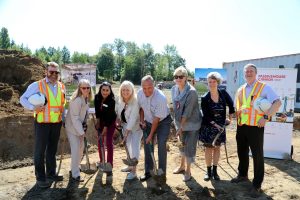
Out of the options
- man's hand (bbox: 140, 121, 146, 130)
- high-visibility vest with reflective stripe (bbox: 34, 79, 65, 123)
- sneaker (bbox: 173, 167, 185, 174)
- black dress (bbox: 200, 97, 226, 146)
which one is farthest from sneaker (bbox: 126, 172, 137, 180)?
high-visibility vest with reflective stripe (bbox: 34, 79, 65, 123)

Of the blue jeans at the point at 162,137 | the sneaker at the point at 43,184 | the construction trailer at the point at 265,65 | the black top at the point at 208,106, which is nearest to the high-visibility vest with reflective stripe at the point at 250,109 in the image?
the black top at the point at 208,106

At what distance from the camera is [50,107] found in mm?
5027

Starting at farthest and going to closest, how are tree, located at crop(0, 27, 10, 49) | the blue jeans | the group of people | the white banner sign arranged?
1. tree, located at crop(0, 27, 10, 49)
2. the white banner sign
3. the blue jeans
4. the group of people

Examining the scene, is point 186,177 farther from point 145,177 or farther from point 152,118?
point 152,118

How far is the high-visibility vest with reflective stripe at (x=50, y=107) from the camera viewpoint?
499 centimetres

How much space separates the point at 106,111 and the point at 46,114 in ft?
3.24

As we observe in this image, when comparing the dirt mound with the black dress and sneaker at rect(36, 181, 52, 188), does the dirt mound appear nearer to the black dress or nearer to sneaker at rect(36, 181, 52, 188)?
sneaker at rect(36, 181, 52, 188)

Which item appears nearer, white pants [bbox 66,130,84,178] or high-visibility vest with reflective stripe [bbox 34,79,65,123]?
high-visibility vest with reflective stripe [bbox 34,79,65,123]

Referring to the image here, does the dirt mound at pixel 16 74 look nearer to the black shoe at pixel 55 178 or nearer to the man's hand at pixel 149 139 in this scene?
the black shoe at pixel 55 178

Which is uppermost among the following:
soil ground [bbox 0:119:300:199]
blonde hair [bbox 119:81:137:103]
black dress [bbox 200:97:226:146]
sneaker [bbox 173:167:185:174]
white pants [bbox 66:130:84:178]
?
blonde hair [bbox 119:81:137:103]

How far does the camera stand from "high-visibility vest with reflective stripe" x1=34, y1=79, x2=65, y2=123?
4988 millimetres

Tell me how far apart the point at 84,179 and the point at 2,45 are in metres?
68.3

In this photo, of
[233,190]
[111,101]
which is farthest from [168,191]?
[111,101]

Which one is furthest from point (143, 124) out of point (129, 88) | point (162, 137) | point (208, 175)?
point (208, 175)
